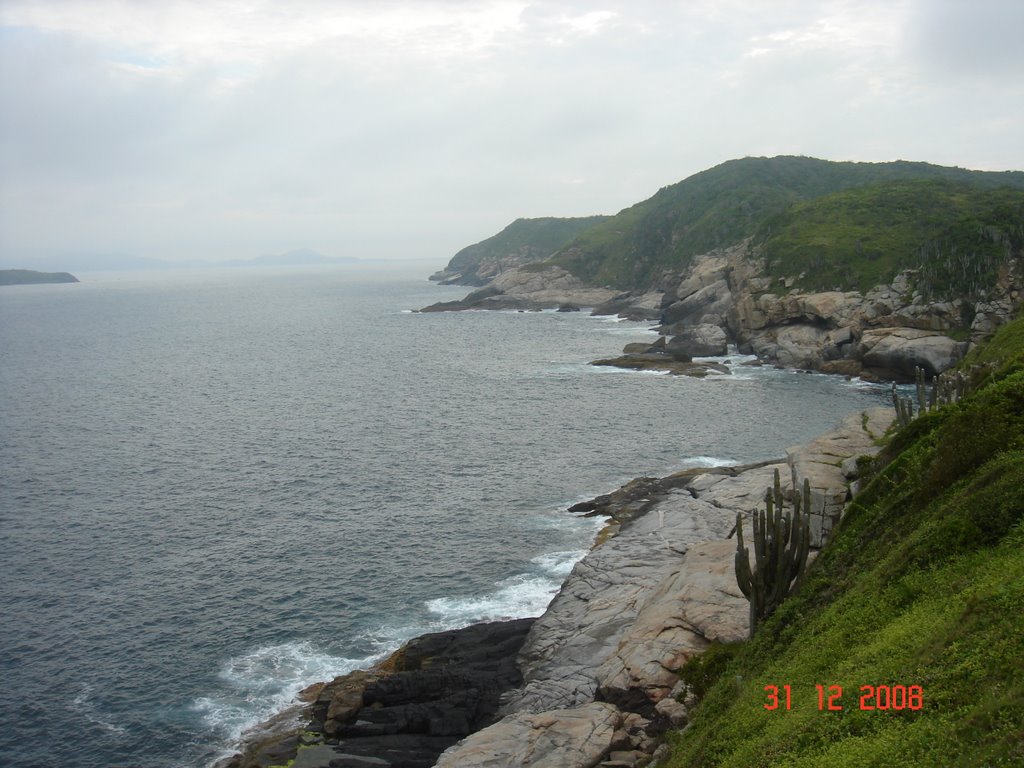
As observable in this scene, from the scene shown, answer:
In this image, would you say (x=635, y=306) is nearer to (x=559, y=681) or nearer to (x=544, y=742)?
(x=559, y=681)

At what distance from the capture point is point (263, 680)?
1421 inches

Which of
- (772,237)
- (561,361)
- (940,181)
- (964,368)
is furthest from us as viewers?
(940,181)

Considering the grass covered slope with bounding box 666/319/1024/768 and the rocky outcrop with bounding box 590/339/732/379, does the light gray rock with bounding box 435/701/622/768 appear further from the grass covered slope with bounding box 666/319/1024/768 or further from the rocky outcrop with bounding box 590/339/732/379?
the rocky outcrop with bounding box 590/339/732/379

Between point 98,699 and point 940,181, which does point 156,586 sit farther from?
point 940,181

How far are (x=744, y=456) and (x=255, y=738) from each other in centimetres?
4538

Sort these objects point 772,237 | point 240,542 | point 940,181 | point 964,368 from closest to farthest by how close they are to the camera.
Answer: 1. point 240,542
2. point 964,368
3. point 772,237
4. point 940,181

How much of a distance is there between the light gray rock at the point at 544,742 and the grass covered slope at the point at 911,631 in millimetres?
3157

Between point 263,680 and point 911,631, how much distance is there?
28741 mm

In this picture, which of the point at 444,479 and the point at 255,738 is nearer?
the point at 255,738

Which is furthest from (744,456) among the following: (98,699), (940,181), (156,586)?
(940,181)

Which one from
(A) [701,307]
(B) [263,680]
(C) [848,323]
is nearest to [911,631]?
(B) [263,680]

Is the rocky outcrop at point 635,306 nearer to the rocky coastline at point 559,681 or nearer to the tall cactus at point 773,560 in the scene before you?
the rocky coastline at point 559,681

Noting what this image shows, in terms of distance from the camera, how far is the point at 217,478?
63.7 meters
